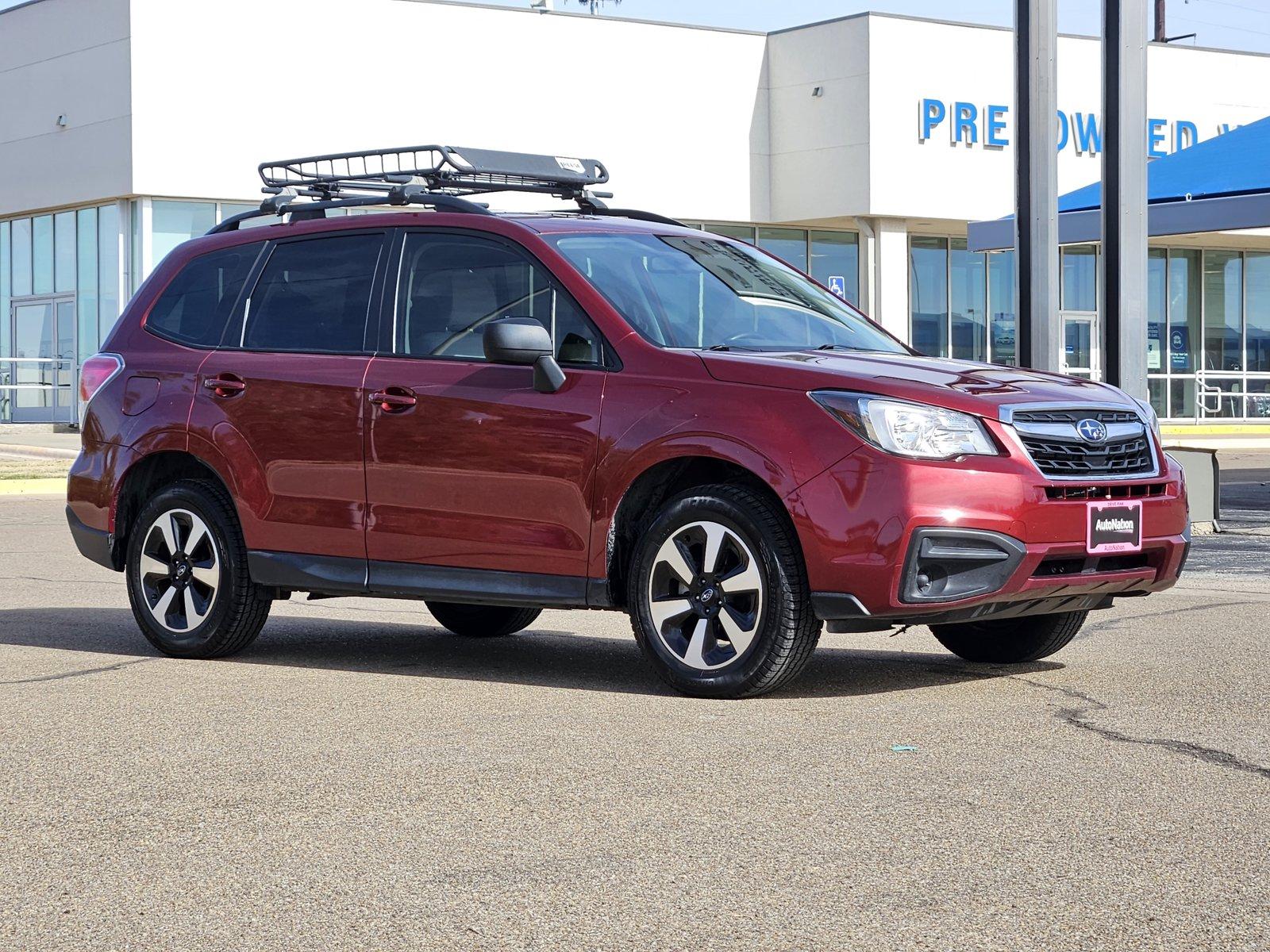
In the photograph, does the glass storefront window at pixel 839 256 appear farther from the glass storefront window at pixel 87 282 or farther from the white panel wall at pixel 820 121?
the glass storefront window at pixel 87 282

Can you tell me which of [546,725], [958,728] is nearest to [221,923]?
[546,725]

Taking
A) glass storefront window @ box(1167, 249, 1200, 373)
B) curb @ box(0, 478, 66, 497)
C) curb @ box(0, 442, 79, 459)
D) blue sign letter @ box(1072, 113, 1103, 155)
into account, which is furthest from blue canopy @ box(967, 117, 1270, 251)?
glass storefront window @ box(1167, 249, 1200, 373)

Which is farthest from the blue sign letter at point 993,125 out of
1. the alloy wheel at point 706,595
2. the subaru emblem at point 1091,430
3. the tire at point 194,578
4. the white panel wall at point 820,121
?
the alloy wheel at point 706,595

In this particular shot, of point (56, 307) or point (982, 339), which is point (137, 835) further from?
point (982, 339)

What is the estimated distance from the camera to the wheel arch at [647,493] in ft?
23.5

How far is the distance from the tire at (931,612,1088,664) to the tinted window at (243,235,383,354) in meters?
2.85

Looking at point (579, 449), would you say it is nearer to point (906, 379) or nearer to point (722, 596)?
point (722, 596)

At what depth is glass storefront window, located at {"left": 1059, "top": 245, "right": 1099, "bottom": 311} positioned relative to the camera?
44125mm

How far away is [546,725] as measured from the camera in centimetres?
652

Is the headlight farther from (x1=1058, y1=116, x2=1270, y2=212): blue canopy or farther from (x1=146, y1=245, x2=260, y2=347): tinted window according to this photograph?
(x1=1058, y1=116, x2=1270, y2=212): blue canopy

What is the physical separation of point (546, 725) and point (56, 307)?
33.3 m

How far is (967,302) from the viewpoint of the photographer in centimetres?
4325

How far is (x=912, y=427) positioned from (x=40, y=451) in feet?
80.2

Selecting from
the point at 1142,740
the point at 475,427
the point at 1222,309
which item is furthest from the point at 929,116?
the point at 1142,740
